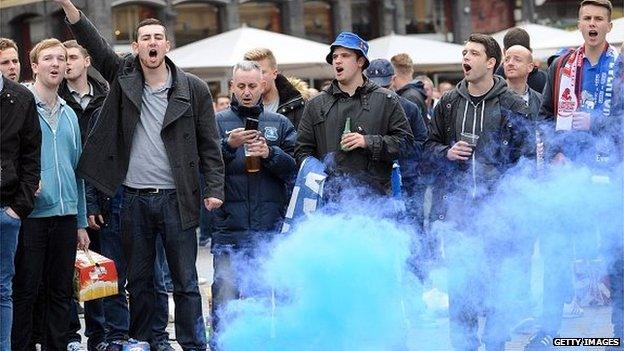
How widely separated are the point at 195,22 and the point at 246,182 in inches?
887

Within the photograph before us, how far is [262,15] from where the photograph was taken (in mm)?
31469

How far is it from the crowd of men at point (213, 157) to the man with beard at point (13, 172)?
0.05 feet

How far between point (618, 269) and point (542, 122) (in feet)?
3.53

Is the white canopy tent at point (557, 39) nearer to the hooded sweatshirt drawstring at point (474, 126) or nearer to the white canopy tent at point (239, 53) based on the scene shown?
the white canopy tent at point (239, 53)

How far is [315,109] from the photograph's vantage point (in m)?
7.92

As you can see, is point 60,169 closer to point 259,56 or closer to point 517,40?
point 259,56

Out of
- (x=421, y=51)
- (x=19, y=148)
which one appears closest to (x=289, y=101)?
(x=19, y=148)

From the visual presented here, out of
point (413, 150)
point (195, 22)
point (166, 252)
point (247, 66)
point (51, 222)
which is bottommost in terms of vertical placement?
point (166, 252)

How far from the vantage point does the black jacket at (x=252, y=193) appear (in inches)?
318

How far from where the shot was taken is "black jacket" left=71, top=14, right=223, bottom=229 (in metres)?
7.60

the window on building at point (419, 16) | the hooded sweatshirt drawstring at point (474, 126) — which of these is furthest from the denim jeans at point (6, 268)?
the window on building at point (419, 16)

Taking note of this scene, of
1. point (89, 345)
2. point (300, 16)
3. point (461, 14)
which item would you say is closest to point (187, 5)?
point (300, 16)

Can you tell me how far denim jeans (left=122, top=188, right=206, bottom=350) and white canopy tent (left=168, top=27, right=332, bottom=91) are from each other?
11864 mm

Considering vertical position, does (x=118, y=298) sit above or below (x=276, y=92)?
below
